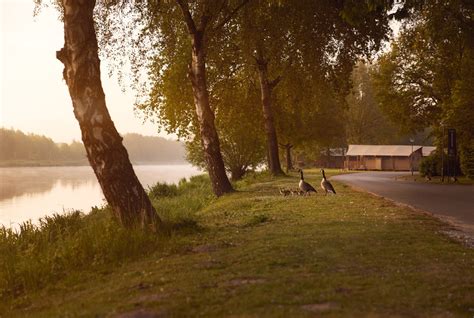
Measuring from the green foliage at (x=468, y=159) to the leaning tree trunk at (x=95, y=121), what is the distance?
3098 centimetres

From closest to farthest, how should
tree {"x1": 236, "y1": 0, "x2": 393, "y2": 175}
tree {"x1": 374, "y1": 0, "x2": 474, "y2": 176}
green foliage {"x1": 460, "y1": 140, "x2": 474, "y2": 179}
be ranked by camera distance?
tree {"x1": 236, "y1": 0, "x2": 393, "y2": 175}
tree {"x1": 374, "y1": 0, "x2": 474, "y2": 176}
green foliage {"x1": 460, "y1": 140, "x2": 474, "y2": 179}

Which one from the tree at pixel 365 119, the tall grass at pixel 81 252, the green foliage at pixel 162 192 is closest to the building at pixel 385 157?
the tree at pixel 365 119

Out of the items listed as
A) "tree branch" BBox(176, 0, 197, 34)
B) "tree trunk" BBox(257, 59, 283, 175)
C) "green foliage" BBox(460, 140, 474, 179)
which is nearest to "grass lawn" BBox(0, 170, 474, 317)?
"tree branch" BBox(176, 0, 197, 34)

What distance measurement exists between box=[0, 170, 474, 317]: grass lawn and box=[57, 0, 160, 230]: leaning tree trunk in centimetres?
151

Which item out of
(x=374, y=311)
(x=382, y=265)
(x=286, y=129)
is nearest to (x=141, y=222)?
(x=382, y=265)

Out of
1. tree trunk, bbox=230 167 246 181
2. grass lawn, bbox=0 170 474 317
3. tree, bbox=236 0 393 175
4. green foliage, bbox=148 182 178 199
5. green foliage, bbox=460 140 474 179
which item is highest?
tree, bbox=236 0 393 175

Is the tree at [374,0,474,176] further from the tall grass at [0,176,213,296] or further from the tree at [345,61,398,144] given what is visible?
the tree at [345,61,398,144]

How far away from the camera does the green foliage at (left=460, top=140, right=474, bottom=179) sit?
37.5 m

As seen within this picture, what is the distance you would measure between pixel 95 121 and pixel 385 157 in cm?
7203

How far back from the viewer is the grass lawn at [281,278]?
6039 mm

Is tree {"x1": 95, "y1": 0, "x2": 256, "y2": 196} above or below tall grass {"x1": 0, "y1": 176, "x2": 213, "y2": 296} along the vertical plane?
above

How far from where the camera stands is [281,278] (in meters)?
7.25

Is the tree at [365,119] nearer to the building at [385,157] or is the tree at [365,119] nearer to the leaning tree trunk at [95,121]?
the building at [385,157]

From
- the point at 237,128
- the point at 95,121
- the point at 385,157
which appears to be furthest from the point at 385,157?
the point at 95,121
